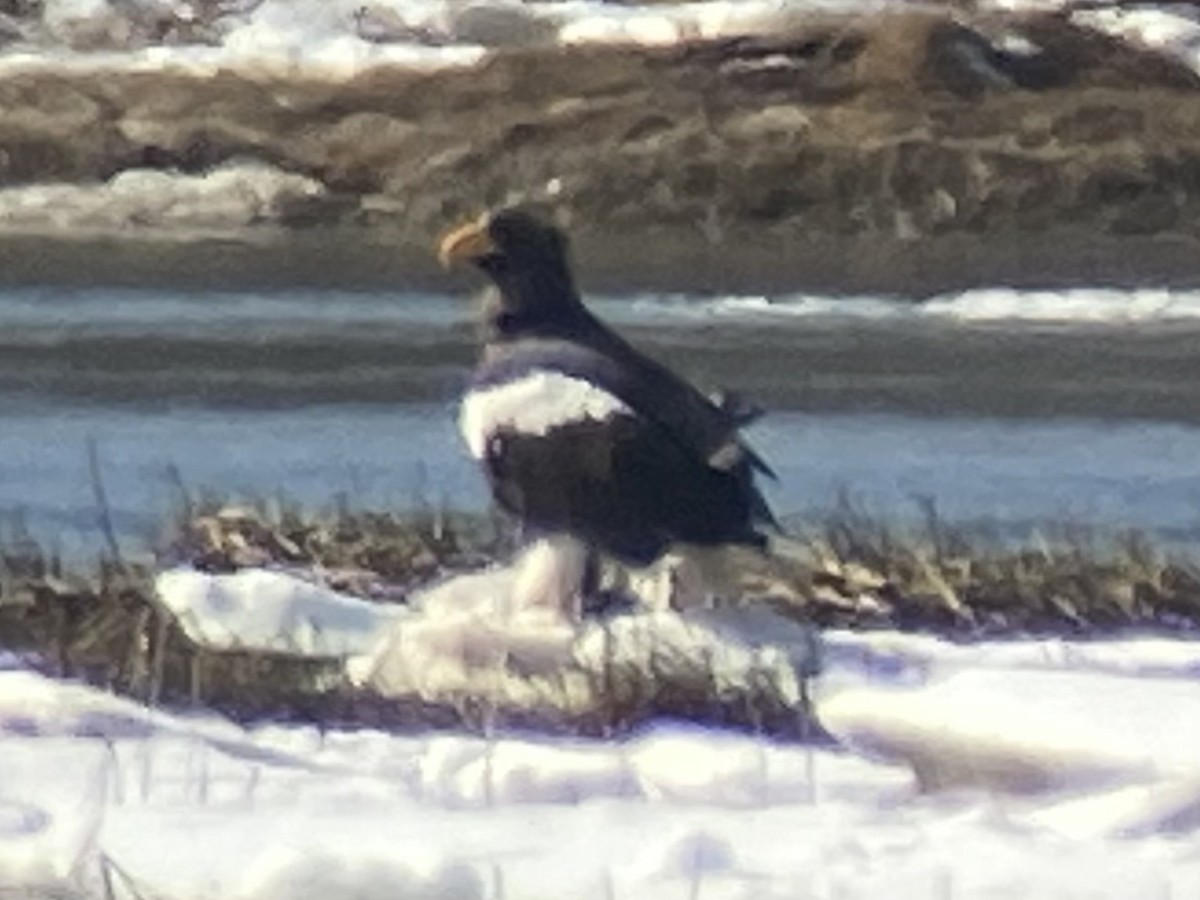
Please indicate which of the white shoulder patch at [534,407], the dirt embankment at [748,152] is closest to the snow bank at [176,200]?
the dirt embankment at [748,152]

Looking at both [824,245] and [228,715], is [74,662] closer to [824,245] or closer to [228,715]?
[228,715]

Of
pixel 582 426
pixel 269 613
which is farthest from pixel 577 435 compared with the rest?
pixel 269 613

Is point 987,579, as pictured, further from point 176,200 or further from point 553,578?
point 176,200

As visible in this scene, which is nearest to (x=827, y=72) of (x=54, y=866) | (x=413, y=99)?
(x=413, y=99)

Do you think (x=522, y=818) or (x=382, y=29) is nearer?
(x=522, y=818)

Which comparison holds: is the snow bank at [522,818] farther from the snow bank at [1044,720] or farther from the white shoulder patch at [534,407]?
the white shoulder patch at [534,407]

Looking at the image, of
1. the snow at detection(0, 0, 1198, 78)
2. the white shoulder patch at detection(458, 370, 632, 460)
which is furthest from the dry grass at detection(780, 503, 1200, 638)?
the snow at detection(0, 0, 1198, 78)
